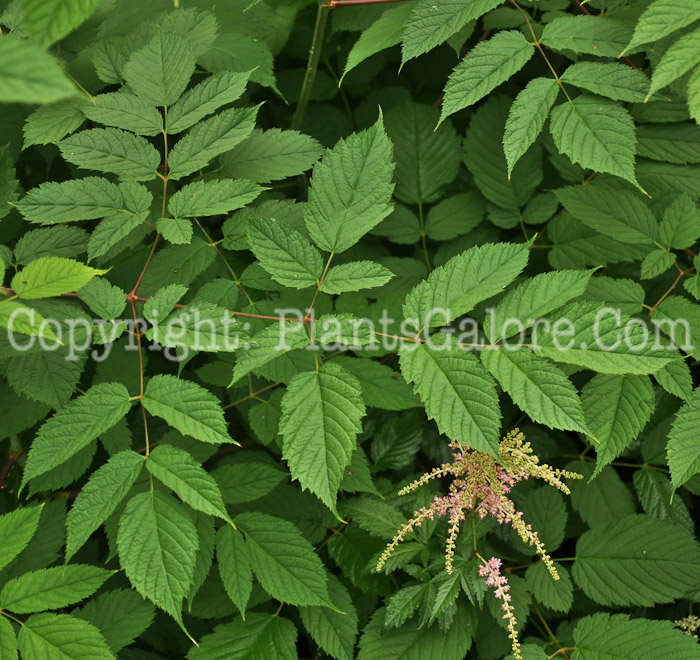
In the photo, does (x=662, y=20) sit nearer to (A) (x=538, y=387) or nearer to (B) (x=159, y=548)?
(A) (x=538, y=387)

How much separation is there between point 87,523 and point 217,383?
54cm

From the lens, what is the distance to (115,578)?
185cm

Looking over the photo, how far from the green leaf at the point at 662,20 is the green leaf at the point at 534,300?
0.50 meters

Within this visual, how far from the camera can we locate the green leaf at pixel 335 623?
64.5 inches

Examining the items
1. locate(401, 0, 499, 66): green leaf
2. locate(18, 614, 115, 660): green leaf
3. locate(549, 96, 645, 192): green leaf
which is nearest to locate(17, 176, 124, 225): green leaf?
locate(401, 0, 499, 66): green leaf

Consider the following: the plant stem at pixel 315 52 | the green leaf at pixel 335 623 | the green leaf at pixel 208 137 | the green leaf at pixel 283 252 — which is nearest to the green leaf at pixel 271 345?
the green leaf at pixel 283 252

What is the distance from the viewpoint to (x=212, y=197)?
152 centimetres

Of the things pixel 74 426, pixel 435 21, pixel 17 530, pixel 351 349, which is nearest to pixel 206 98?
pixel 435 21

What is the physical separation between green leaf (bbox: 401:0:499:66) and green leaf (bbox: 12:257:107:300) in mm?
878

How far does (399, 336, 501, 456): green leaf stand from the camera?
1.29 meters

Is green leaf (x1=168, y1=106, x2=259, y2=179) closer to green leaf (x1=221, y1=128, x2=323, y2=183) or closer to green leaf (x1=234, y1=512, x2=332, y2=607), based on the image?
green leaf (x1=221, y1=128, x2=323, y2=183)

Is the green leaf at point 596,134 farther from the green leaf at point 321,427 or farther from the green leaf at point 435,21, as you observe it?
the green leaf at point 321,427

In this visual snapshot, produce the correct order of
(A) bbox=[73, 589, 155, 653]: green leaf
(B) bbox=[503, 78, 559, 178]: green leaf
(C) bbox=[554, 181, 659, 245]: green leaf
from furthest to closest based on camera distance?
(C) bbox=[554, 181, 659, 245]: green leaf → (A) bbox=[73, 589, 155, 653]: green leaf → (B) bbox=[503, 78, 559, 178]: green leaf

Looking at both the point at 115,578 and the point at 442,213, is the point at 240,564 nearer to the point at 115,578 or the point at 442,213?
the point at 115,578
